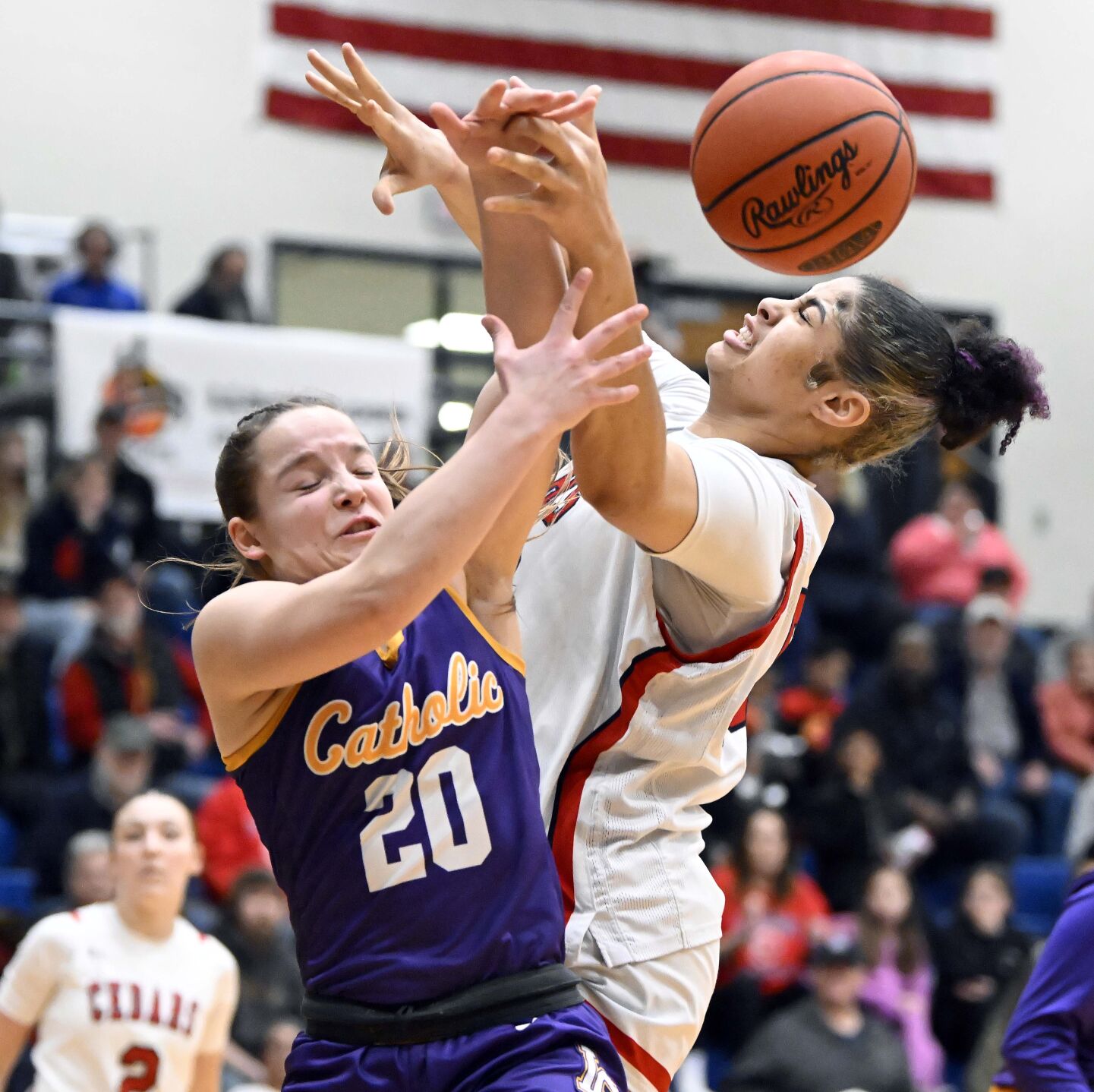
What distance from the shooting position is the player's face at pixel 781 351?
2840mm

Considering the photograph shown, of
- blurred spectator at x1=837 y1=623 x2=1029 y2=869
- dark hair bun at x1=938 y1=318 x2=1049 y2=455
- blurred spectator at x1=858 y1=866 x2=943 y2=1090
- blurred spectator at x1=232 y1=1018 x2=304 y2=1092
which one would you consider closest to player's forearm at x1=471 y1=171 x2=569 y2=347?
dark hair bun at x1=938 y1=318 x2=1049 y2=455

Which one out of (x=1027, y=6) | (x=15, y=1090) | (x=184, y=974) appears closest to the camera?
(x=184, y=974)

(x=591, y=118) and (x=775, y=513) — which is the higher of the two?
(x=591, y=118)

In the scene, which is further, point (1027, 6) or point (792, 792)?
point (1027, 6)

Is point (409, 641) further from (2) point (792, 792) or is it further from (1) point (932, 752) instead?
(1) point (932, 752)

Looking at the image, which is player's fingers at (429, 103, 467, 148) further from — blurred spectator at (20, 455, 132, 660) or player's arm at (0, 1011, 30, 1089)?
blurred spectator at (20, 455, 132, 660)

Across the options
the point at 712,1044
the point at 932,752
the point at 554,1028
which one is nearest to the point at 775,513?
the point at 554,1028

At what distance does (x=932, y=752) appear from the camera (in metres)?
10.0

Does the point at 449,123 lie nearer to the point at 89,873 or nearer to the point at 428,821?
the point at 428,821

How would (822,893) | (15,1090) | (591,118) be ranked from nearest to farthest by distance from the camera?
(591,118)
(15,1090)
(822,893)

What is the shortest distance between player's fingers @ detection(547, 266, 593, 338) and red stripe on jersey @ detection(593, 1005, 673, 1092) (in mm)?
1063

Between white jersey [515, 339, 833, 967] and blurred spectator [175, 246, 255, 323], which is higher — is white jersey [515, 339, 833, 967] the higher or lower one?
the lower one

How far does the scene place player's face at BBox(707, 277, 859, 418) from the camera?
9.32 ft

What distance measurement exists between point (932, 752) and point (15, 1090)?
18.1ft
